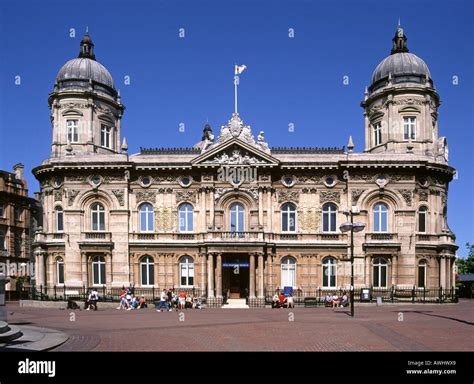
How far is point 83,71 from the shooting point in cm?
5212

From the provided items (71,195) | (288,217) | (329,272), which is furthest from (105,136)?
(329,272)

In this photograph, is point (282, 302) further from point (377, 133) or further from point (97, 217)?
point (377, 133)

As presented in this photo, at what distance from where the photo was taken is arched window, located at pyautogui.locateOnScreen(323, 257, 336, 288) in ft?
151

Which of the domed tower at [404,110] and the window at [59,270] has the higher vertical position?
the domed tower at [404,110]

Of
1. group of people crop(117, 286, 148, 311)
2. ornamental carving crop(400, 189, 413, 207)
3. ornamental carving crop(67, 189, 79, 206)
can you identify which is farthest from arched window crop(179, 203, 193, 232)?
ornamental carving crop(400, 189, 413, 207)

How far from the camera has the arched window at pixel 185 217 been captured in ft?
153

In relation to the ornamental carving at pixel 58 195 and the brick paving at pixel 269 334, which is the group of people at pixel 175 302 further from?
the ornamental carving at pixel 58 195

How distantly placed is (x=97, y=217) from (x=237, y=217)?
40.5 feet

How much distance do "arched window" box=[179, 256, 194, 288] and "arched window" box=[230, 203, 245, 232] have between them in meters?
4.70

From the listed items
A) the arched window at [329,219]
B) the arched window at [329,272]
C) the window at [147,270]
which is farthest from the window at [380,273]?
the window at [147,270]

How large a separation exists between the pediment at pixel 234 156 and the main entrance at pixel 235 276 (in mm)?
8065

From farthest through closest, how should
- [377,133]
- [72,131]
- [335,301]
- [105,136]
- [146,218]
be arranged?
[105,136], [377,133], [72,131], [146,218], [335,301]
